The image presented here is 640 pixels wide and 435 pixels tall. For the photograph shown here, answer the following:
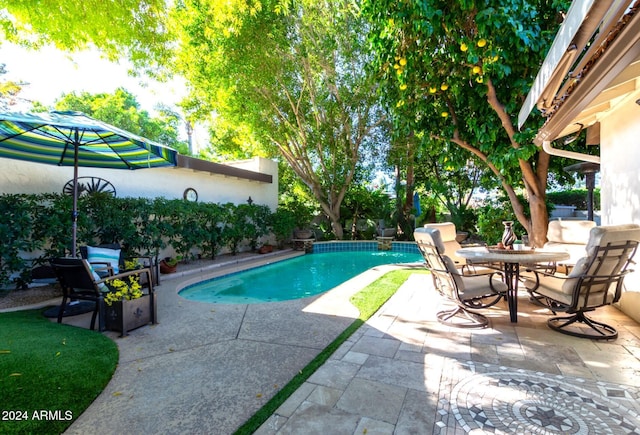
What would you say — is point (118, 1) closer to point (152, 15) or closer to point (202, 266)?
point (152, 15)

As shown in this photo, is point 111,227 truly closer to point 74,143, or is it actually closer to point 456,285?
point 74,143

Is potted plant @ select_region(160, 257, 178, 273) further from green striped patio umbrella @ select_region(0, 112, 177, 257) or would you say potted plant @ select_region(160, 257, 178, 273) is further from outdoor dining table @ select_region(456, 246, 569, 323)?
outdoor dining table @ select_region(456, 246, 569, 323)

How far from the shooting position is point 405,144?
13281 mm

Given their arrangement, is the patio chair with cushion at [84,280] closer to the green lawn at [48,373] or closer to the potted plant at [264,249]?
the green lawn at [48,373]

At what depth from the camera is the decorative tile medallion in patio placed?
196cm

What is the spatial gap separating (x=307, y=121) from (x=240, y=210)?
5009 millimetres

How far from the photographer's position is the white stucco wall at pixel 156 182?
19.2 feet

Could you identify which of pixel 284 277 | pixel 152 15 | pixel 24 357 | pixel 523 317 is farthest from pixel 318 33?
pixel 24 357

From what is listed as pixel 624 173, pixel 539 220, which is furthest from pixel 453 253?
pixel 624 173

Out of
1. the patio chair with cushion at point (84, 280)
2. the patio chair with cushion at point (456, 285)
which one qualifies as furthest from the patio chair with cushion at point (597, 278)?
the patio chair with cushion at point (84, 280)

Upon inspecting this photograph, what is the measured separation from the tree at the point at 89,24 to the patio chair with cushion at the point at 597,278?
6.91 meters

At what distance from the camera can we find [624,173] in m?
4.12

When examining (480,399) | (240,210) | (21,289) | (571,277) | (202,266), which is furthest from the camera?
(240,210)

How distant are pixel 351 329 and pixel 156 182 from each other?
24.2 feet
